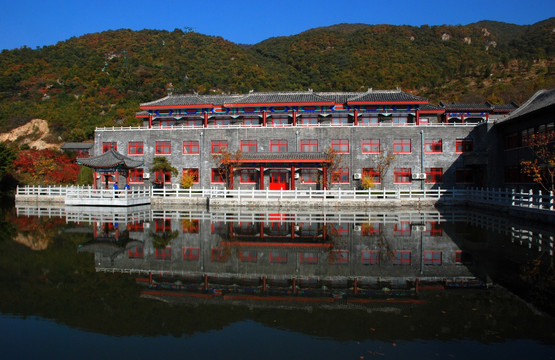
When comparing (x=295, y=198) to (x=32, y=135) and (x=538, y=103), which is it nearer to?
(x=538, y=103)

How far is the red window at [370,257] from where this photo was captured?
31.9 ft

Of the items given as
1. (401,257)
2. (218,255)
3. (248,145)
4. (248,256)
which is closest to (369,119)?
(248,145)

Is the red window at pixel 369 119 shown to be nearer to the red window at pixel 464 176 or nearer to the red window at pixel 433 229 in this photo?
the red window at pixel 464 176

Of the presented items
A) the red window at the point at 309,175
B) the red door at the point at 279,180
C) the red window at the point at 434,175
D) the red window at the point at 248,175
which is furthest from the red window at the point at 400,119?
the red window at the point at 248,175

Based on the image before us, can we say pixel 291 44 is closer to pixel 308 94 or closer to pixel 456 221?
pixel 308 94

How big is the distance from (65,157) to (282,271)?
39098 millimetres

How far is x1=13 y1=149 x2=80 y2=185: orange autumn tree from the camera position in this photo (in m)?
35.7

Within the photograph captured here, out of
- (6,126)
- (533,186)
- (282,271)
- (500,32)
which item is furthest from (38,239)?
(500,32)

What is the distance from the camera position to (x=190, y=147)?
32.6m

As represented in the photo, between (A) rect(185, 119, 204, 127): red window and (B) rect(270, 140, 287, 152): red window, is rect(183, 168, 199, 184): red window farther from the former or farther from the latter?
(B) rect(270, 140, 287, 152): red window

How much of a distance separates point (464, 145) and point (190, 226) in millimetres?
22627

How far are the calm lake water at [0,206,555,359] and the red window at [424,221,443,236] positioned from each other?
0.96 m

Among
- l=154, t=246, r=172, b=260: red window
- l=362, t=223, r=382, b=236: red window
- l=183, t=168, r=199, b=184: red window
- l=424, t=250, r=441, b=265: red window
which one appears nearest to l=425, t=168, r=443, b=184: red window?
l=362, t=223, r=382, b=236: red window

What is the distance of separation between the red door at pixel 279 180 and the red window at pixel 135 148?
10.8 metres
